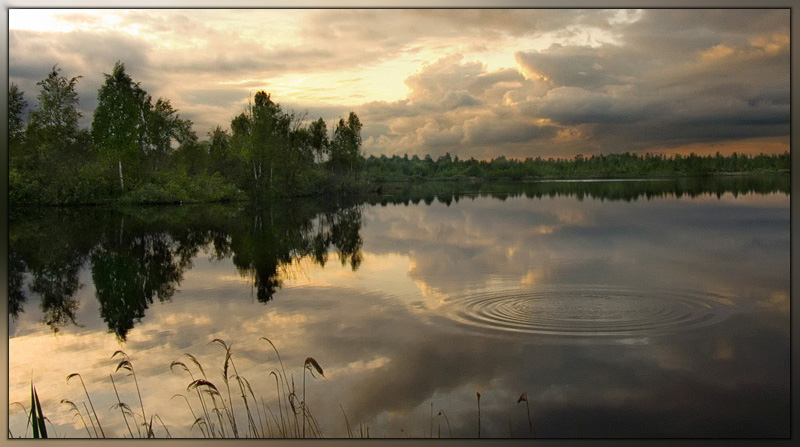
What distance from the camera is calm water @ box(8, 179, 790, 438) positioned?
22.2 feet

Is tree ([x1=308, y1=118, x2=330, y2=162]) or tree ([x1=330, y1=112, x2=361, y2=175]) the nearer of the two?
tree ([x1=330, y1=112, x2=361, y2=175])

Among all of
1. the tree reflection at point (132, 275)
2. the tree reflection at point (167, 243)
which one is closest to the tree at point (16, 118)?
the tree reflection at point (167, 243)

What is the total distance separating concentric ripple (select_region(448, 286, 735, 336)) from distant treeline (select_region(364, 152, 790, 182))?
4.59 meters

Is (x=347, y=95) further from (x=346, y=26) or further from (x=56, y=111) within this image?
(x=56, y=111)

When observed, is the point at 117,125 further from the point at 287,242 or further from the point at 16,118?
the point at 287,242

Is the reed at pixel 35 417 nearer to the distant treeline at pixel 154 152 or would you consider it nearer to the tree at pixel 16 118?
the tree at pixel 16 118

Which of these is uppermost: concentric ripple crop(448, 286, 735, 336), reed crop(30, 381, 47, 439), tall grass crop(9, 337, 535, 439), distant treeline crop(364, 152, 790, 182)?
distant treeline crop(364, 152, 790, 182)

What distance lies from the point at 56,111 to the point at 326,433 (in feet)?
64.9

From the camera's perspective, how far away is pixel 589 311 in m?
9.63

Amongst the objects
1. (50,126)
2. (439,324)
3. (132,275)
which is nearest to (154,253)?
(132,275)

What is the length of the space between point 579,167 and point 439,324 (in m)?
15.9

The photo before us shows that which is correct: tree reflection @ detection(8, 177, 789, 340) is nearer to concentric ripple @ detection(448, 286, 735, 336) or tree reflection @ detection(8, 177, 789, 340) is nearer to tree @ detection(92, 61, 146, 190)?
tree @ detection(92, 61, 146, 190)

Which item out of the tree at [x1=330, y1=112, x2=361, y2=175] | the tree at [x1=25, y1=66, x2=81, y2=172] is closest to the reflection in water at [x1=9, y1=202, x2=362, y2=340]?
the tree at [x1=25, y1=66, x2=81, y2=172]

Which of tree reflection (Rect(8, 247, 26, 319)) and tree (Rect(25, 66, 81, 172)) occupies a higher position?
tree (Rect(25, 66, 81, 172))
